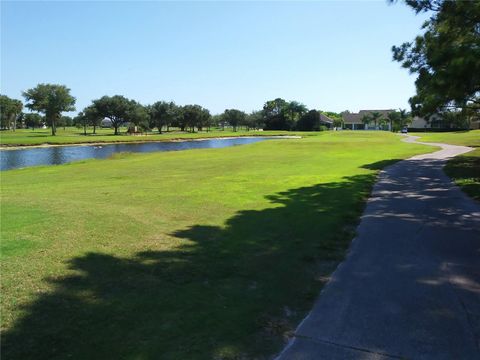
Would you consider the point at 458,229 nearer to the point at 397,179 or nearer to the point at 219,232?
the point at 219,232

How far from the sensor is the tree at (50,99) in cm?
8869

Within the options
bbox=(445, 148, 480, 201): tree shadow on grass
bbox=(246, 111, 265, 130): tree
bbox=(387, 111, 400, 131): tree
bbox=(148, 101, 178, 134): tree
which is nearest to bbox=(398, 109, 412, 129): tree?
bbox=(387, 111, 400, 131): tree

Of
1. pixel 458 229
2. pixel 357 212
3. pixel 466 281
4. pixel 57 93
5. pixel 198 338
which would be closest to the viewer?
pixel 198 338

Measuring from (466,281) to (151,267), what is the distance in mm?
4357

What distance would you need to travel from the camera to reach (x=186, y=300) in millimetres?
4902

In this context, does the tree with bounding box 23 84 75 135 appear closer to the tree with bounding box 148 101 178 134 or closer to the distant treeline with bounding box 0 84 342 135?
the distant treeline with bounding box 0 84 342 135

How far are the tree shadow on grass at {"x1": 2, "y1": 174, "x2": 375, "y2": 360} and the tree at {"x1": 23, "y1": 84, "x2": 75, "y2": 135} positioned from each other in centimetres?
9160

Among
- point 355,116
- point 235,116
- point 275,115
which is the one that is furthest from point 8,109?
point 355,116

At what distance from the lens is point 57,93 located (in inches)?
3565

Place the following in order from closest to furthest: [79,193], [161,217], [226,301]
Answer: [226,301], [161,217], [79,193]

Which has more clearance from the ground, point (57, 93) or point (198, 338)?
point (57, 93)

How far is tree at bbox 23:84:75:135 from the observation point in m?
88.7

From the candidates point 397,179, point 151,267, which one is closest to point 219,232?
point 151,267

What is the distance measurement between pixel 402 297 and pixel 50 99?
96.8m
